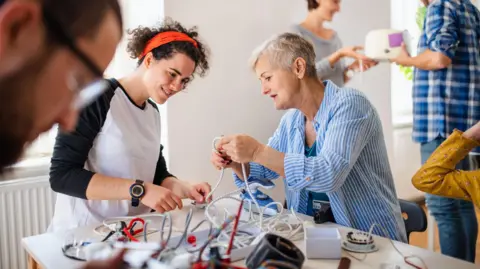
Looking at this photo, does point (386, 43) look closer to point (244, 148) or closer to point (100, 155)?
point (244, 148)

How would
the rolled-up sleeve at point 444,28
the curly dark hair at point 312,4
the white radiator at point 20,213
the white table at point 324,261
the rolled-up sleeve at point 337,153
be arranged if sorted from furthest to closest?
the curly dark hair at point 312,4 → the white radiator at point 20,213 → the rolled-up sleeve at point 444,28 → the rolled-up sleeve at point 337,153 → the white table at point 324,261

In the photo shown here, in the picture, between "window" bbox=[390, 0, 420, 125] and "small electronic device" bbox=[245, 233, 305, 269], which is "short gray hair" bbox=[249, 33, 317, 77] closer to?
"small electronic device" bbox=[245, 233, 305, 269]

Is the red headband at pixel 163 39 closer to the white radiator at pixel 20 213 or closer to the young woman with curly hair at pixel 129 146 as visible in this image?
the young woman with curly hair at pixel 129 146

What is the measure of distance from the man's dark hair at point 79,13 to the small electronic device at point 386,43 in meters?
1.88

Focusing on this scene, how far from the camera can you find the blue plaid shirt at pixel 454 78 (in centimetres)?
203

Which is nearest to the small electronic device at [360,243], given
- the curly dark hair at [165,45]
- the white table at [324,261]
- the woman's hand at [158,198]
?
the white table at [324,261]

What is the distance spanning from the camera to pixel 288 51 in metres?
1.51

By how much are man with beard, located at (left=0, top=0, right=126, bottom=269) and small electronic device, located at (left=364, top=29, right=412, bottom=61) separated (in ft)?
6.07

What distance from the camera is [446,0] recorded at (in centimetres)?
202

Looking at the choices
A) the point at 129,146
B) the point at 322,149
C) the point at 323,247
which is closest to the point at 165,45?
the point at 129,146

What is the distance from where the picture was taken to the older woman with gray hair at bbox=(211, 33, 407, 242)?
1365 millimetres

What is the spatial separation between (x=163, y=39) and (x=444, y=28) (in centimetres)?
118

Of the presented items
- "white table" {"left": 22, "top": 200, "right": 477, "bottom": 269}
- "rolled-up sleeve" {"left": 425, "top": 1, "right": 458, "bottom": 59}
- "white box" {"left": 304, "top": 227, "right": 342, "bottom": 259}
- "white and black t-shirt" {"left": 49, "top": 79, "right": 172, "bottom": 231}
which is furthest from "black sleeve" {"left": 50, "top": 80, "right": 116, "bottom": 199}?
"rolled-up sleeve" {"left": 425, "top": 1, "right": 458, "bottom": 59}

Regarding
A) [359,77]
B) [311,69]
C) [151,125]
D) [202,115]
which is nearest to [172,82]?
[151,125]
